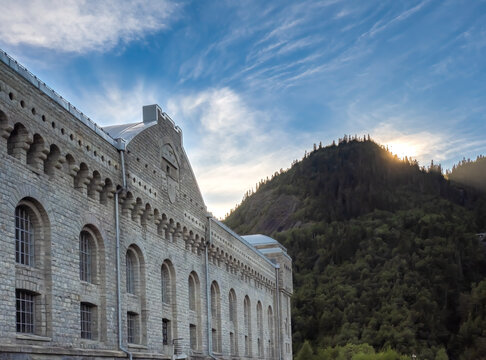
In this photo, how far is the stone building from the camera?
20062 mm

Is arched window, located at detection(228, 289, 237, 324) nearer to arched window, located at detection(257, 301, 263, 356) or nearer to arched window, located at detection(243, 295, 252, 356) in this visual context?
arched window, located at detection(243, 295, 252, 356)

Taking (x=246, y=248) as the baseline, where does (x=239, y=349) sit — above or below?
below

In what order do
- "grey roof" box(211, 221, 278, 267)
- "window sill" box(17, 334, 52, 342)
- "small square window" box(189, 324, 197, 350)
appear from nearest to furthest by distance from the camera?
"window sill" box(17, 334, 52, 342), "small square window" box(189, 324, 197, 350), "grey roof" box(211, 221, 278, 267)

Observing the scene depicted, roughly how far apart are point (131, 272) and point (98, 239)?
3989 millimetres

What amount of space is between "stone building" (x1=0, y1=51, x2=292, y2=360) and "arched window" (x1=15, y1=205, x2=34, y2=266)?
0.04 m

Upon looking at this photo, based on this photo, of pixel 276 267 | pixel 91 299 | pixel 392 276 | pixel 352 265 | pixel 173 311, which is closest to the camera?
pixel 91 299

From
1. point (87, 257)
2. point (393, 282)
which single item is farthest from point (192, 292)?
point (393, 282)

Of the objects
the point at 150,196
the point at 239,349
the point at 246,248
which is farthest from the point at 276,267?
the point at 150,196

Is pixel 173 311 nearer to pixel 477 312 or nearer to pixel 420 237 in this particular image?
pixel 477 312

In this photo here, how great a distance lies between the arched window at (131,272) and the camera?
2847cm

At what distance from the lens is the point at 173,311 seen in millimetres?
32531

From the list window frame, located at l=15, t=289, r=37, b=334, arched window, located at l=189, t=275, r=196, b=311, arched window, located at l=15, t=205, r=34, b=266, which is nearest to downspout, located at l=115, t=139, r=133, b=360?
window frame, located at l=15, t=289, r=37, b=334

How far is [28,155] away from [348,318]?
118546mm

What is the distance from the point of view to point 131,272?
2881 centimetres
